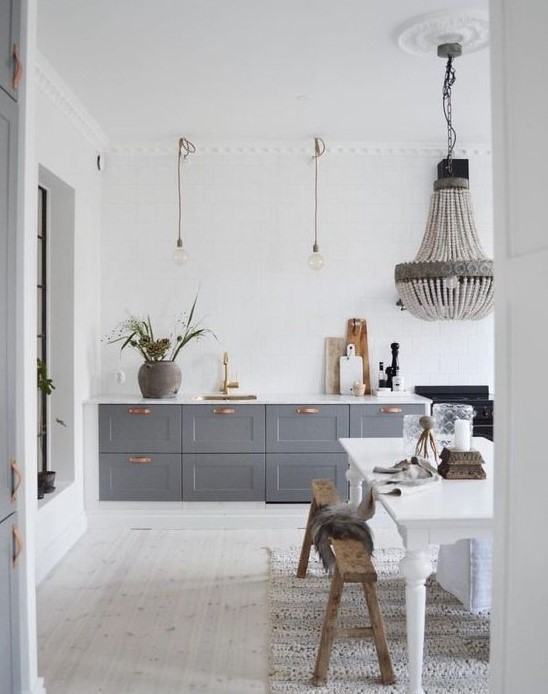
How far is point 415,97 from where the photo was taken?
4387 millimetres

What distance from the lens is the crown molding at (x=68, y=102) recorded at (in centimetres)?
388

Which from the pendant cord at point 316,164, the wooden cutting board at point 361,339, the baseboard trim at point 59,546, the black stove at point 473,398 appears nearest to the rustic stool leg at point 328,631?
the baseboard trim at point 59,546

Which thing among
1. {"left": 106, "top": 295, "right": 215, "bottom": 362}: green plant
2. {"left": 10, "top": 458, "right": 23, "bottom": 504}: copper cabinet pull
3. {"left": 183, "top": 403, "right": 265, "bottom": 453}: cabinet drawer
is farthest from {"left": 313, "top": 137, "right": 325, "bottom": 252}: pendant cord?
{"left": 10, "top": 458, "right": 23, "bottom": 504}: copper cabinet pull

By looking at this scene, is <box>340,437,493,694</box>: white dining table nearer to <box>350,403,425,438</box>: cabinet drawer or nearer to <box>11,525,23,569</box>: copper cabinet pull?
<box>11,525,23,569</box>: copper cabinet pull

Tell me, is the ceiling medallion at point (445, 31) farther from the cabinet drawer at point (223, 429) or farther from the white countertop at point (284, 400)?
the cabinet drawer at point (223, 429)

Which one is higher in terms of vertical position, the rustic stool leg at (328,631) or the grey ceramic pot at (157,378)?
the grey ceramic pot at (157,378)

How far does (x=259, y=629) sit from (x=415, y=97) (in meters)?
3.39

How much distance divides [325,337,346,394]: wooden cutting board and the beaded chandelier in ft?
7.91

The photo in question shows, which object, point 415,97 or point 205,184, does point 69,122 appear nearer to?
point 205,184

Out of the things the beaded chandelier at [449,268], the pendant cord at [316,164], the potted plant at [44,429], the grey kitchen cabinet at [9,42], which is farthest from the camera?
the pendant cord at [316,164]

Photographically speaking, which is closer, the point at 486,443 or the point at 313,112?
the point at 486,443

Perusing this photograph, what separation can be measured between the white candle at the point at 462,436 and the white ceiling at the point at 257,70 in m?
1.98

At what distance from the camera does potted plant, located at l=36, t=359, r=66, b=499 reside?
4016 mm

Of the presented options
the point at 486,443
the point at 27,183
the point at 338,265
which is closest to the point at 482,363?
the point at 338,265
